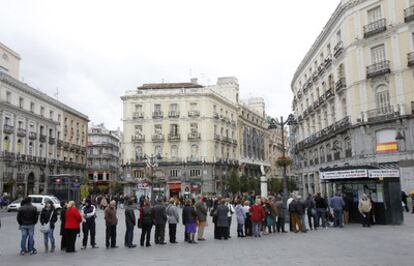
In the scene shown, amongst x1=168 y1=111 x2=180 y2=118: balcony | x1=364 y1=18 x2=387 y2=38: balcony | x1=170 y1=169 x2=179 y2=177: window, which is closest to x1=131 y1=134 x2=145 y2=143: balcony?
x1=168 y1=111 x2=180 y2=118: balcony

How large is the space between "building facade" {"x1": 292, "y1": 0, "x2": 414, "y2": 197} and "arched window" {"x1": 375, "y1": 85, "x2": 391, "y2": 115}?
0.23ft

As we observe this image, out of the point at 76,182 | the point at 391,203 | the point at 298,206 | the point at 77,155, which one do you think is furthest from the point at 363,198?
the point at 77,155

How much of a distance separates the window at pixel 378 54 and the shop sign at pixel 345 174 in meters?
15.0

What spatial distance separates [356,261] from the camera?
10.6m

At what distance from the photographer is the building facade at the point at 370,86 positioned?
30.4m

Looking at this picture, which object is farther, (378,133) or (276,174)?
(276,174)

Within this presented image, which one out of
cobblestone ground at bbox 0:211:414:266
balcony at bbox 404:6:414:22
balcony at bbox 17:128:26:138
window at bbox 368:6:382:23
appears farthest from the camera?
balcony at bbox 17:128:26:138

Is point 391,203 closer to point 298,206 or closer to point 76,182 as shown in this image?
point 298,206

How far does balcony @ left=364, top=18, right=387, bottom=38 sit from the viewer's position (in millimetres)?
31842

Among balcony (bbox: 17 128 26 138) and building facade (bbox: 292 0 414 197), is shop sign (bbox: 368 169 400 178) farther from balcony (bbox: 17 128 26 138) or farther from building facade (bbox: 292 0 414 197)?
balcony (bbox: 17 128 26 138)

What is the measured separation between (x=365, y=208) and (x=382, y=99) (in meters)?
15.6

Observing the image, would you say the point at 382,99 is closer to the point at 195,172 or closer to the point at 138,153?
the point at 195,172

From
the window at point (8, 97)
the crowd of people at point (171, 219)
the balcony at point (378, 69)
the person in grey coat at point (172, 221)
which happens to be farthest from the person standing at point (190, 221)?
the window at point (8, 97)

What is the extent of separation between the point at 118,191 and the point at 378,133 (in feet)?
168
